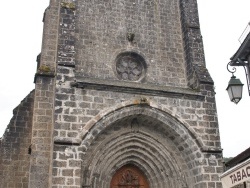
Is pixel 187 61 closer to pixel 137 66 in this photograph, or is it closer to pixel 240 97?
pixel 137 66

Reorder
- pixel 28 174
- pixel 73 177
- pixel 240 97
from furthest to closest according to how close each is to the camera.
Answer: pixel 28 174, pixel 73 177, pixel 240 97

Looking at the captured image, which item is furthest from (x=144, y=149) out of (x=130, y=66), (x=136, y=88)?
(x=130, y=66)

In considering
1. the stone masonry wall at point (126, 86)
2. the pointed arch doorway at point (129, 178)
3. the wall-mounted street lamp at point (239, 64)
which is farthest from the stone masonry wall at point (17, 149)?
the wall-mounted street lamp at point (239, 64)

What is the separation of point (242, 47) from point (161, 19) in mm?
4755

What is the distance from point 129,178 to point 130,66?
355 centimetres

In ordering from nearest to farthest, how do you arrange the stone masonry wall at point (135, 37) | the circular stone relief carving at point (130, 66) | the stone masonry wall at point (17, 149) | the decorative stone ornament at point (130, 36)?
the stone masonry wall at point (17, 149) < the stone masonry wall at point (135, 37) < the circular stone relief carving at point (130, 66) < the decorative stone ornament at point (130, 36)

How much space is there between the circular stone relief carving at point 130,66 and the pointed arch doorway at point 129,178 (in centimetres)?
285

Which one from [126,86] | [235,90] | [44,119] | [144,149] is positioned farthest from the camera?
[144,149]

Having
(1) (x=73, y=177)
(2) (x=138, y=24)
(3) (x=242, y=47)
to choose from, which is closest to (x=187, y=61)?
(2) (x=138, y=24)

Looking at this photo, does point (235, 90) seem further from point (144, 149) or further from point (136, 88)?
point (144, 149)

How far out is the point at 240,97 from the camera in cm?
749

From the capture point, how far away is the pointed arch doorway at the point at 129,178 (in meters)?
11.3

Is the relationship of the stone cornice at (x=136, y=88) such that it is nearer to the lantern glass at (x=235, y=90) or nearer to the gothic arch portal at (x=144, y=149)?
the gothic arch portal at (x=144, y=149)

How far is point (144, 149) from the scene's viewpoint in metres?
11.4
